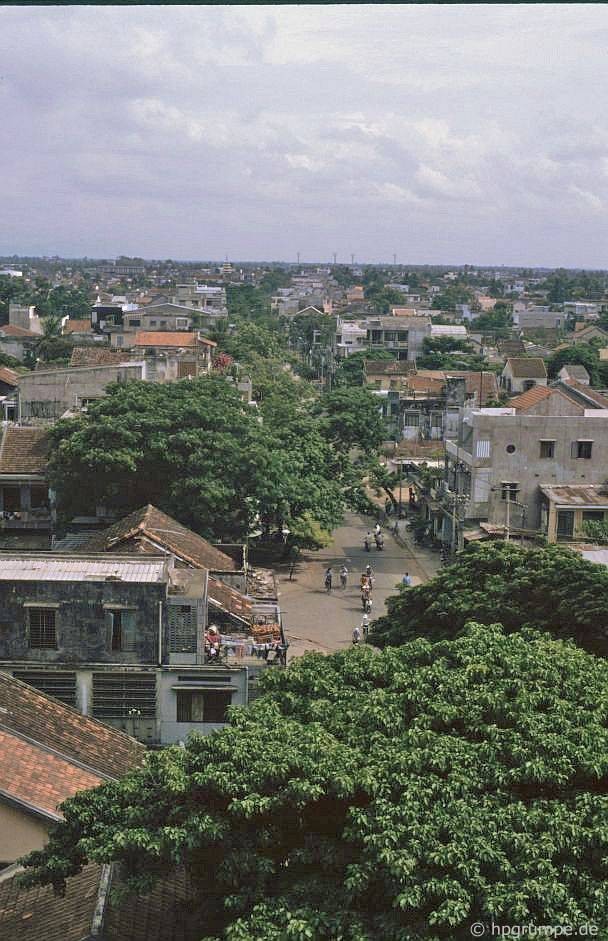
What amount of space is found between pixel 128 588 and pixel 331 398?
23.7 m

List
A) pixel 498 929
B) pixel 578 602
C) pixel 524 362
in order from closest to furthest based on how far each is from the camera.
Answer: pixel 498 929 → pixel 578 602 → pixel 524 362

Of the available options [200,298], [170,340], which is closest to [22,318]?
[200,298]

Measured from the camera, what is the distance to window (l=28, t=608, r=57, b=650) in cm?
1473

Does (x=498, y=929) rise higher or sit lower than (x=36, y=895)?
higher

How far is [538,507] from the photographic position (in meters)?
26.9

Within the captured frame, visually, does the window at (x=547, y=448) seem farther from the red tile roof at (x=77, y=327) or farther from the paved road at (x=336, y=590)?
the red tile roof at (x=77, y=327)

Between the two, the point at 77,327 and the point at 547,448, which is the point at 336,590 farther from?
the point at 77,327

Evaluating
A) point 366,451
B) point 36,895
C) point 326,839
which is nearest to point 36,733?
point 36,895

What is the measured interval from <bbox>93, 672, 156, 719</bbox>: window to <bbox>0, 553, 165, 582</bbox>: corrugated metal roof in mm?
1233

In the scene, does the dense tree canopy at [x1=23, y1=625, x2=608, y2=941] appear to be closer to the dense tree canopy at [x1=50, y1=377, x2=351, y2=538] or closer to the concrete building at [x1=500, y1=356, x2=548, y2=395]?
the dense tree canopy at [x1=50, y1=377, x2=351, y2=538]

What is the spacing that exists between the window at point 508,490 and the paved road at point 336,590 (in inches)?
104

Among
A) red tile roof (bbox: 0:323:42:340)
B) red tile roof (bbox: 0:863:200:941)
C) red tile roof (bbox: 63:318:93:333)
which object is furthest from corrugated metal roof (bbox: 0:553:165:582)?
A: red tile roof (bbox: 63:318:93:333)

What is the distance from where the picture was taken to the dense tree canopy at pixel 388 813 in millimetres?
7125

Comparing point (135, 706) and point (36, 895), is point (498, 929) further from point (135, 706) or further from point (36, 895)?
point (135, 706)
